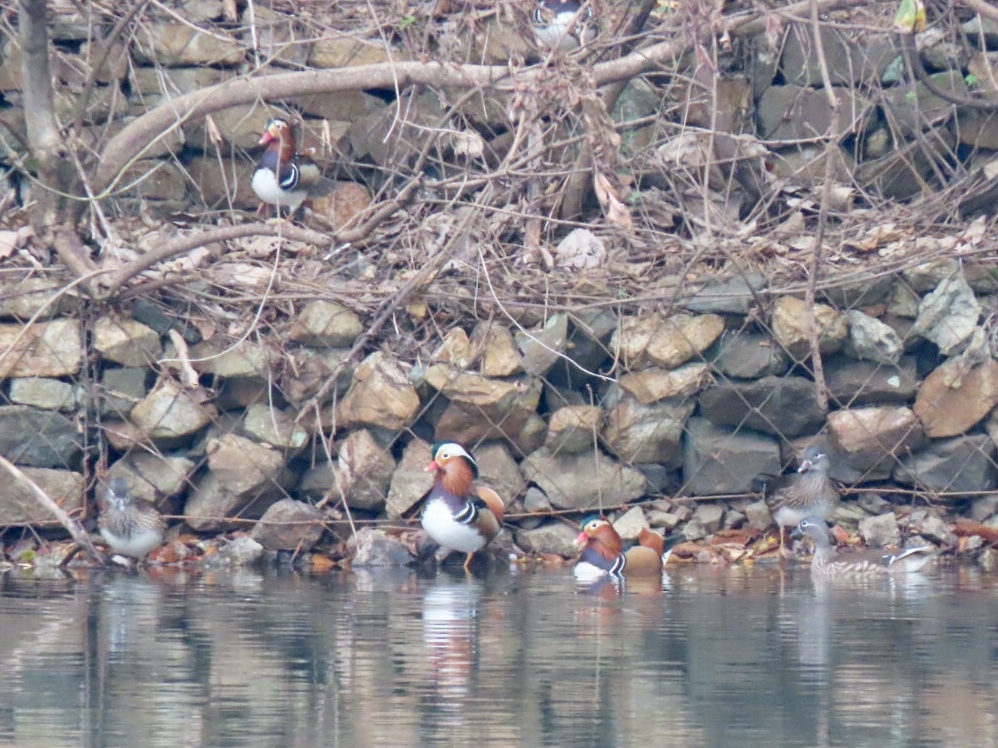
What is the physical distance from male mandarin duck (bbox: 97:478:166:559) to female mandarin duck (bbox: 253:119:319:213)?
231 centimetres

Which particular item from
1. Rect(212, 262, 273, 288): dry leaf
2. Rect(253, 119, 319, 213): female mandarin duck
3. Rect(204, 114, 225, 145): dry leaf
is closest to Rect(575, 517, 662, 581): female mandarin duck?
Rect(212, 262, 273, 288): dry leaf

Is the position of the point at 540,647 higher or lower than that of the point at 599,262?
lower

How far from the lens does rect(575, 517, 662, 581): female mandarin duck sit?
8383mm

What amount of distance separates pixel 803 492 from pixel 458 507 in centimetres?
185

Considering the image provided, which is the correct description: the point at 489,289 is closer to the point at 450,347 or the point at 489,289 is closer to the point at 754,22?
the point at 450,347

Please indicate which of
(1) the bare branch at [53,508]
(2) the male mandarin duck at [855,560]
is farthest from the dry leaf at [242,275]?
(2) the male mandarin duck at [855,560]

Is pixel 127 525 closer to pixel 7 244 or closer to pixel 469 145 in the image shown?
pixel 7 244

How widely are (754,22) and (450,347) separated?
2.43 m

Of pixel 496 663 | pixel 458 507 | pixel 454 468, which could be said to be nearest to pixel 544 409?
pixel 454 468

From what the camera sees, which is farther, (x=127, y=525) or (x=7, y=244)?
(x=7, y=244)

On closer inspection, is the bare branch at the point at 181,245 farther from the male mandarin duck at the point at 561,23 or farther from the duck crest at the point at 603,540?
the duck crest at the point at 603,540

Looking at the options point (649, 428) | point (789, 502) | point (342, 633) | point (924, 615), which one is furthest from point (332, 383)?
point (924, 615)

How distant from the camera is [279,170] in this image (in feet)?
34.4

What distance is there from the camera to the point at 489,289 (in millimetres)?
9703
